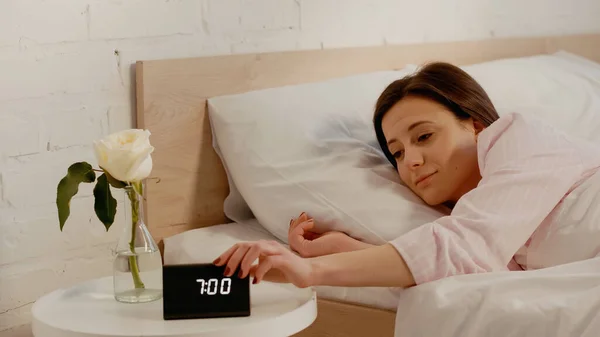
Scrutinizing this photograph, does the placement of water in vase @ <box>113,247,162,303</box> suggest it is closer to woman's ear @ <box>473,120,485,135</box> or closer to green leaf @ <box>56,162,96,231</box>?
green leaf @ <box>56,162,96,231</box>

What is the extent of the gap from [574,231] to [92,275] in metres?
0.91

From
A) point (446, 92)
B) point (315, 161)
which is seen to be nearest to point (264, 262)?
point (315, 161)

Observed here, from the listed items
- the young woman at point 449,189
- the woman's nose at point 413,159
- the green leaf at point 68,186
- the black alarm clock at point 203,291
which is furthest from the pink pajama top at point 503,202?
the green leaf at point 68,186

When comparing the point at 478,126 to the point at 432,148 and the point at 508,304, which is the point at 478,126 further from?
the point at 508,304

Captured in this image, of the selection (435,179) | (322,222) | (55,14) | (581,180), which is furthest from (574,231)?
(55,14)

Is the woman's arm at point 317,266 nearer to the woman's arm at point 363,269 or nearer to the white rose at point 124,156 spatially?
the woman's arm at point 363,269

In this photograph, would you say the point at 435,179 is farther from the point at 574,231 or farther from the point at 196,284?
the point at 196,284

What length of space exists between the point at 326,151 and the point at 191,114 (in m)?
0.30

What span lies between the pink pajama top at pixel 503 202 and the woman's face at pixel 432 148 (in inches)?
2.5

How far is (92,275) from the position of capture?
6.02 feet

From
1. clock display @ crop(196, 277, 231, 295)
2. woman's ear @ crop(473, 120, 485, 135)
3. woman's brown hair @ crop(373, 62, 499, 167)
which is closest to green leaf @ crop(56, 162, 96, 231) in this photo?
clock display @ crop(196, 277, 231, 295)

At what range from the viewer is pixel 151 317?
140 cm

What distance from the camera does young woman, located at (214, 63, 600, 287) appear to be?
1.43 metres

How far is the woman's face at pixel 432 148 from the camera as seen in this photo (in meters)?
1.69
